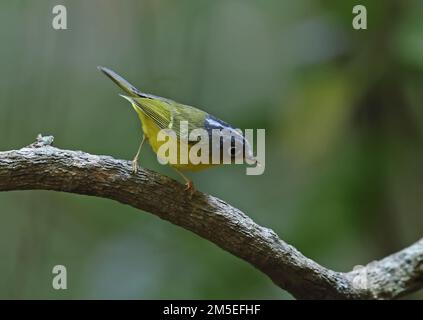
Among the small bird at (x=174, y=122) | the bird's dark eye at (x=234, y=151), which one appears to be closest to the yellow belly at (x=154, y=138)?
the small bird at (x=174, y=122)

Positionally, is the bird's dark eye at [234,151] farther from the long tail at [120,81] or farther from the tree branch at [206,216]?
the long tail at [120,81]

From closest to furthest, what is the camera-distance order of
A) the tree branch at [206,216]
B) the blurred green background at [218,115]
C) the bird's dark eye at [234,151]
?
the tree branch at [206,216]
the bird's dark eye at [234,151]
the blurred green background at [218,115]

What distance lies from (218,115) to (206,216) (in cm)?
198

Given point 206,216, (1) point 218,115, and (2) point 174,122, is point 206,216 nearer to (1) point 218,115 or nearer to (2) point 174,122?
(2) point 174,122

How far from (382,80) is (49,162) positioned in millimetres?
2792

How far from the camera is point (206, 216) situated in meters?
2.72

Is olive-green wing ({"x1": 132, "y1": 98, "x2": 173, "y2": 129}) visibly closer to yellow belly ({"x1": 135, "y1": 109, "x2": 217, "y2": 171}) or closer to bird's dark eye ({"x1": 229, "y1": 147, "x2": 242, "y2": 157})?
yellow belly ({"x1": 135, "y1": 109, "x2": 217, "y2": 171})

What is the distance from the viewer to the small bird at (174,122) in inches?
106

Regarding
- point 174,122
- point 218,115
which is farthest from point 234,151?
point 218,115

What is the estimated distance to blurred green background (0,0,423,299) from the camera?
425cm

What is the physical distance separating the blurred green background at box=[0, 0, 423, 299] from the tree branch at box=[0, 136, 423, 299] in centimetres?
109

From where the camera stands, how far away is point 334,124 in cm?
424

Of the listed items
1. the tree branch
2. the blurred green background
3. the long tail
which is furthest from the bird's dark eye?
the blurred green background

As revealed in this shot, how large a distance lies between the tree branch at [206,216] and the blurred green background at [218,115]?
109 centimetres
